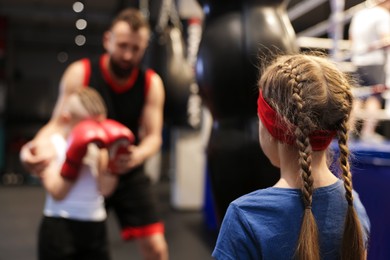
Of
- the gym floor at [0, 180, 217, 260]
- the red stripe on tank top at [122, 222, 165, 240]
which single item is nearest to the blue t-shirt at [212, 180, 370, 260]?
the red stripe on tank top at [122, 222, 165, 240]

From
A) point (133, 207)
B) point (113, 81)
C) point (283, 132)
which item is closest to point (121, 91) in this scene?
point (113, 81)

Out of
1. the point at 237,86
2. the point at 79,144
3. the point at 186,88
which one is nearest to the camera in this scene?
the point at 237,86

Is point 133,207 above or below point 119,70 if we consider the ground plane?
below

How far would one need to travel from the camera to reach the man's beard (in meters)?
2.02

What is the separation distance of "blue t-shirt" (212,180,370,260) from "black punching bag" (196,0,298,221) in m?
0.48

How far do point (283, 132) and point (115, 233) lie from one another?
3.40 m

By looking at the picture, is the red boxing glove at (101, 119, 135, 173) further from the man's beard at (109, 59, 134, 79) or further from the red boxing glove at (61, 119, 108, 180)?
the man's beard at (109, 59, 134, 79)

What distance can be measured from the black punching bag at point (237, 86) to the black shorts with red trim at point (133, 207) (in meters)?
0.62

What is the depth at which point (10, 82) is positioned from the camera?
9891mm

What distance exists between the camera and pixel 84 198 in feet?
5.19

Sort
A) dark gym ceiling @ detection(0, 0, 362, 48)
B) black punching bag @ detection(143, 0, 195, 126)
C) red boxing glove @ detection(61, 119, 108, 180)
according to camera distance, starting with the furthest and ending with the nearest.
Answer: dark gym ceiling @ detection(0, 0, 362, 48) → black punching bag @ detection(143, 0, 195, 126) → red boxing glove @ detection(61, 119, 108, 180)

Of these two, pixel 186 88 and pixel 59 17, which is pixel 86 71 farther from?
pixel 59 17

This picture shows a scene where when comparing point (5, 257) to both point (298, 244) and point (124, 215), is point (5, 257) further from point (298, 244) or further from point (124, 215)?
point (298, 244)

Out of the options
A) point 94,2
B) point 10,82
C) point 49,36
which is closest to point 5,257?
point 94,2
